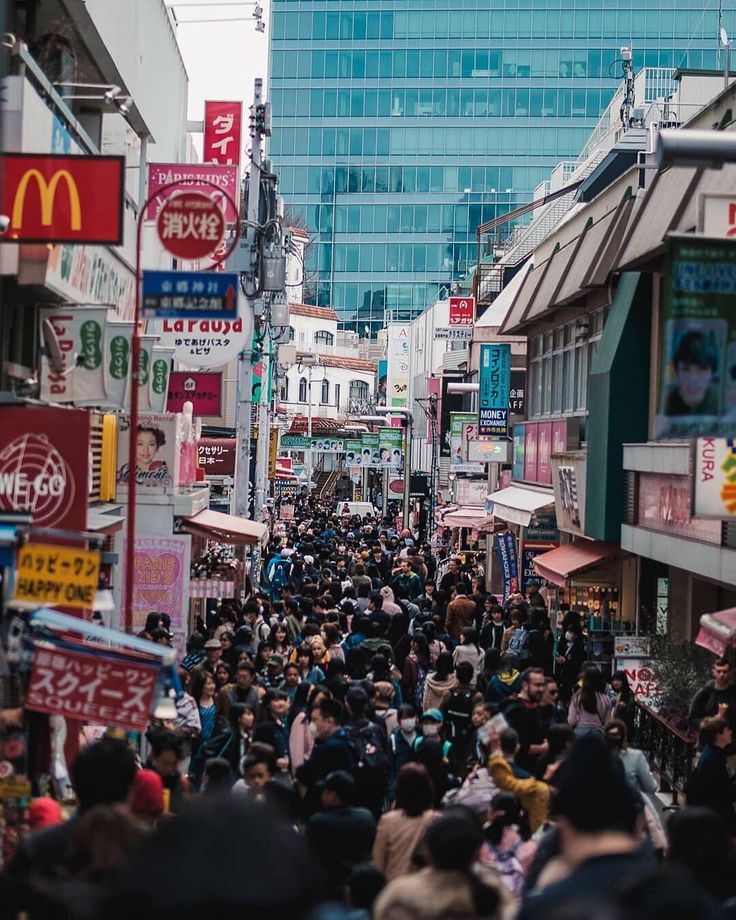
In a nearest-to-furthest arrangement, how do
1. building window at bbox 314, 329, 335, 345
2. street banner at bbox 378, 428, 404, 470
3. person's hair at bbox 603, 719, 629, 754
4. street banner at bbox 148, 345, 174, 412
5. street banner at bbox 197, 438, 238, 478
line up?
1. person's hair at bbox 603, 719, 629, 754
2. street banner at bbox 148, 345, 174, 412
3. street banner at bbox 197, 438, 238, 478
4. street banner at bbox 378, 428, 404, 470
5. building window at bbox 314, 329, 335, 345

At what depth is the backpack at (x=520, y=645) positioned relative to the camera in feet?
55.9

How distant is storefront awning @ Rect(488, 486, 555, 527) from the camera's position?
2555 centimetres

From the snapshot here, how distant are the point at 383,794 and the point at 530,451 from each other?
1968 centimetres

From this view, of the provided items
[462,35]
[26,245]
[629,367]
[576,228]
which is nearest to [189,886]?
Result: [26,245]

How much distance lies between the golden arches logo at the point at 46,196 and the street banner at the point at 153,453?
6.43 metres

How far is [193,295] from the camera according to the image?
36.0 ft

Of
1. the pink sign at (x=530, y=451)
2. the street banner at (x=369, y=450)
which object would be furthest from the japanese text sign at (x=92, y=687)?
the street banner at (x=369, y=450)

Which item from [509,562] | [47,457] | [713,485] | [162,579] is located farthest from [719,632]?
[509,562]

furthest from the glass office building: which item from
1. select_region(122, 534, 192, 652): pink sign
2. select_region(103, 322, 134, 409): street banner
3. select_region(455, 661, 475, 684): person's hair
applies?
select_region(455, 661, 475, 684): person's hair

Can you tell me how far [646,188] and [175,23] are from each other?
11966 millimetres

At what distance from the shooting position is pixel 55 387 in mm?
14828

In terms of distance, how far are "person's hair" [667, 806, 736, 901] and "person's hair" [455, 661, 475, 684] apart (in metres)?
7.22

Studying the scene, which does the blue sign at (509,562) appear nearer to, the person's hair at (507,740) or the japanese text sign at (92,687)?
the person's hair at (507,740)

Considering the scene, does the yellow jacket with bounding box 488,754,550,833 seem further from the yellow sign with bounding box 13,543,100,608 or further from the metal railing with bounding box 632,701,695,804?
the metal railing with bounding box 632,701,695,804
